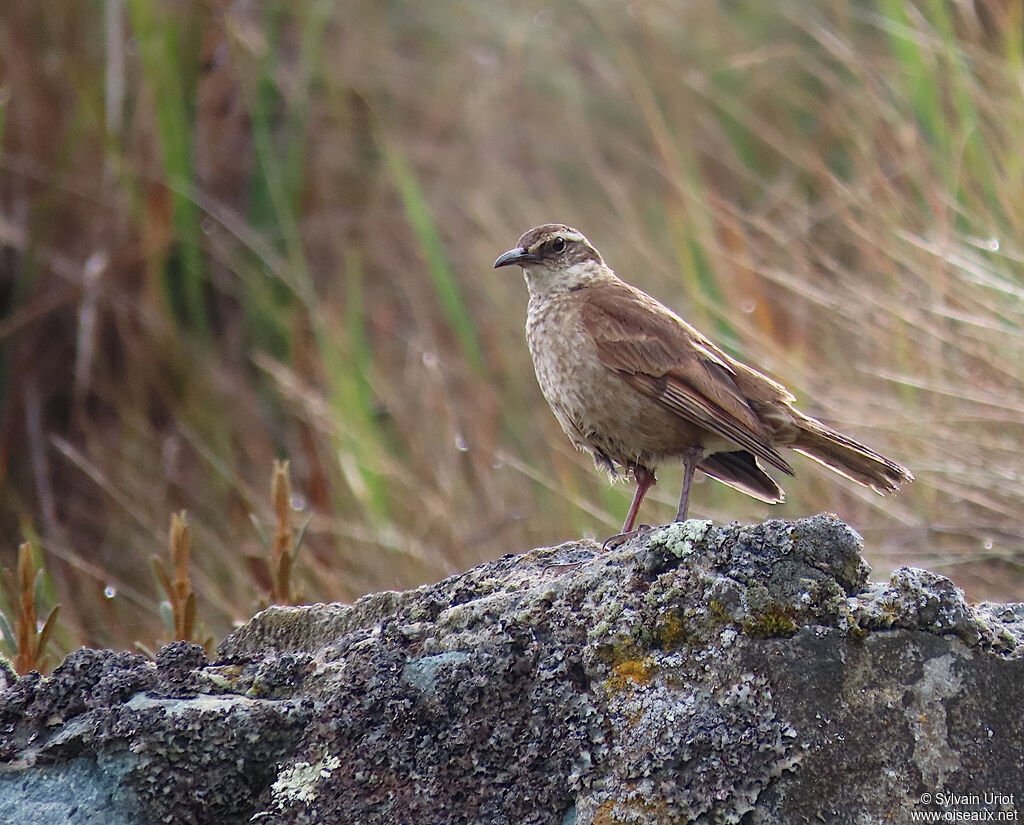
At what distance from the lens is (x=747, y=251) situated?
6.55 meters

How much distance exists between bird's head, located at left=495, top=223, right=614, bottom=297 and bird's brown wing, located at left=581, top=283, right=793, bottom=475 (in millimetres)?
325

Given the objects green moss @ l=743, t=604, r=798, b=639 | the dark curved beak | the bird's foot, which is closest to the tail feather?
the bird's foot

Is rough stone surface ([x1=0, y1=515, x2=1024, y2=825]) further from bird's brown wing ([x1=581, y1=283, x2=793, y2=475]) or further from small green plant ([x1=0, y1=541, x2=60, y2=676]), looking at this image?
bird's brown wing ([x1=581, y1=283, x2=793, y2=475])

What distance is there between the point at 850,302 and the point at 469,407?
2.45m

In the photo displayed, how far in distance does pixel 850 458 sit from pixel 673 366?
2.02ft

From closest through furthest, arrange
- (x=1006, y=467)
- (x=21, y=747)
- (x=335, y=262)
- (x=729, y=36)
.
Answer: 1. (x=21, y=747)
2. (x=1006, y=467)
3. (x=335, y=262)
4. (x=729, y=36)

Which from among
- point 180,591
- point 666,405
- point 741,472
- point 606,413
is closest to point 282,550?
point 180,591

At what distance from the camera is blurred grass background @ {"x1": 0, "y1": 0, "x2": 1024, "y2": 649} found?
16.9ft

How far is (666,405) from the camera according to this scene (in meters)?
3.90

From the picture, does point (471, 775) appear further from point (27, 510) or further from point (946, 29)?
point (27, 510)

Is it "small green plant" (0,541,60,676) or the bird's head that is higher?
the bird's head

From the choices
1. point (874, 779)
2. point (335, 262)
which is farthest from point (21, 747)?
point (335, 262)

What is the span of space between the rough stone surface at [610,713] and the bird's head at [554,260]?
7.24ft

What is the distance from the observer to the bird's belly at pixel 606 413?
155 inches
